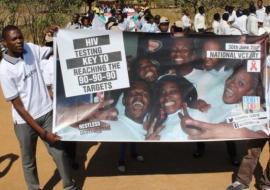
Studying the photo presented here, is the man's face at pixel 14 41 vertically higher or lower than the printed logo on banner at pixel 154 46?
higher

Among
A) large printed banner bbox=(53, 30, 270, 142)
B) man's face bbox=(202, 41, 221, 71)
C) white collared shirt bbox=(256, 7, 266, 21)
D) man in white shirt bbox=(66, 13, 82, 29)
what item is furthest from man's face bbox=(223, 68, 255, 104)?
white collared shirt bbox=(256, 7, 266, 21)

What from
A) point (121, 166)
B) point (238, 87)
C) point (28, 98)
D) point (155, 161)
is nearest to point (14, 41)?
point (28, 98)

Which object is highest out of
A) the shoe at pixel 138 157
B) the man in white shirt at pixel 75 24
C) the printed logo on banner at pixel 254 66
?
the man in white shirt at pixel 75 24

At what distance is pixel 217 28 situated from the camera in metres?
14.7

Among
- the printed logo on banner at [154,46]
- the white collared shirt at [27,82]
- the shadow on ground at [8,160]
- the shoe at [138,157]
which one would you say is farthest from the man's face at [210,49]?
the shadow on ground at [8,160]

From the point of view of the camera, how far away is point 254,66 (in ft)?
18.7

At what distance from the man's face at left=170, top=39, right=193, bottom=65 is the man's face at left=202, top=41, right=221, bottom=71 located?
0.17m

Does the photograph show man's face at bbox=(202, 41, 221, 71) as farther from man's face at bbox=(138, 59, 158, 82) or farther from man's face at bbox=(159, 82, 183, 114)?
man's face at bbox=(138, 59, 158, 82)

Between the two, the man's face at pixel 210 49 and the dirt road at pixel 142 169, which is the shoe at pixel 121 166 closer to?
the dirt road at pixel 142 169

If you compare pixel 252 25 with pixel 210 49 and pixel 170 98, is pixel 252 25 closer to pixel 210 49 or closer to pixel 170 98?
pixel 210 49

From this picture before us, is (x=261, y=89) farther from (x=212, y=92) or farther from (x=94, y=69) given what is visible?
(x=94, y=69)

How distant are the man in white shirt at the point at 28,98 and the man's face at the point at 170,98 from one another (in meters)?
1.30

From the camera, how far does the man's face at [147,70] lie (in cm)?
573

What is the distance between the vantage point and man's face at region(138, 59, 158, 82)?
18.8ft
